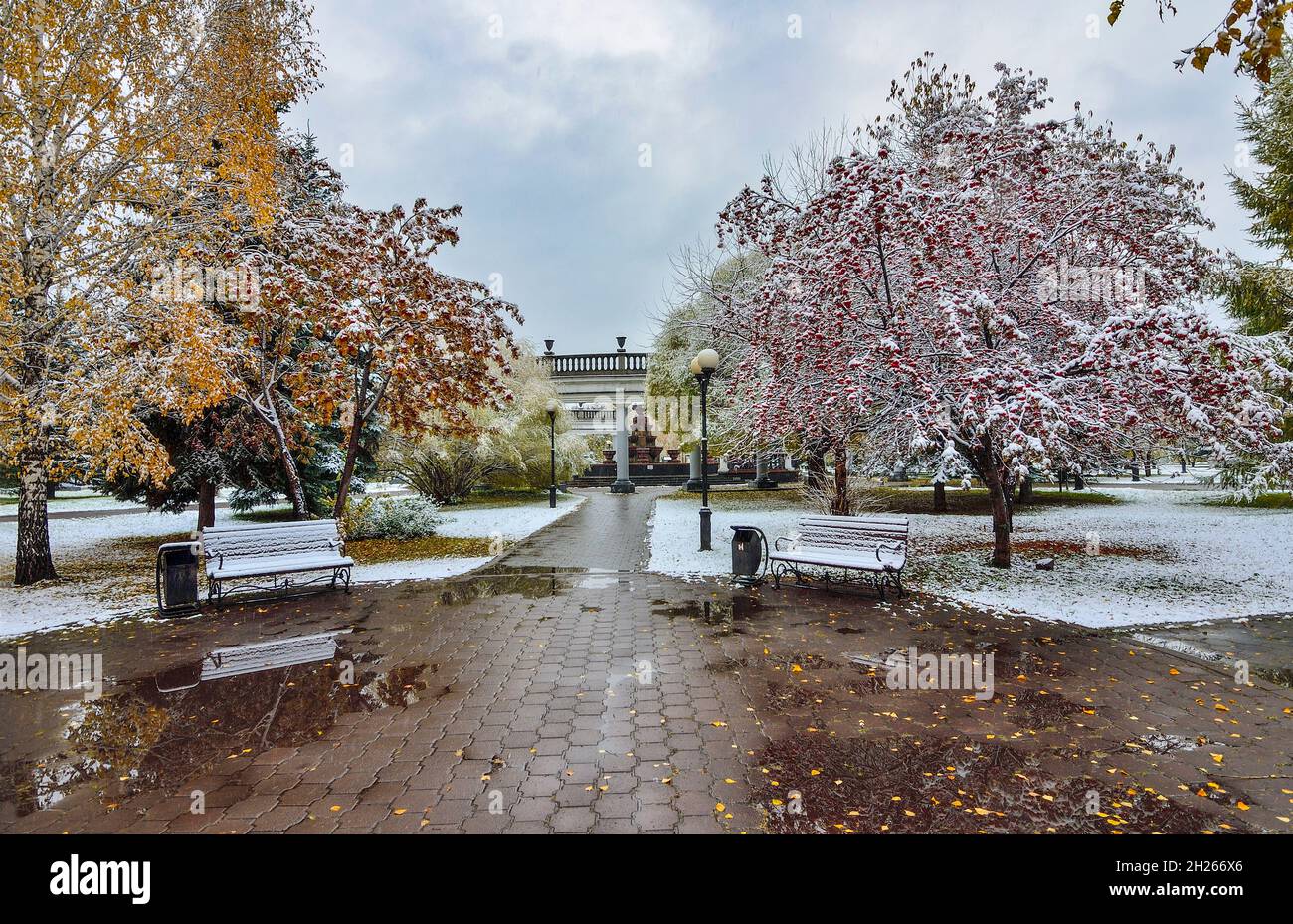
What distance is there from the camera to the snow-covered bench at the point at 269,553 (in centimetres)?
738

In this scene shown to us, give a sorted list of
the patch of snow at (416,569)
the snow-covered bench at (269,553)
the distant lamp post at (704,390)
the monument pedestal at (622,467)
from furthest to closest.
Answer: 1. the monument pedestal at (622,467)
2. the distant lamp post at (704,390)
3. the patch of snow at (416,569)
4. the snow-covered bench at (269,553)

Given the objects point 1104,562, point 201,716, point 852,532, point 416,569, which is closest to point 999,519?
point 1104,562

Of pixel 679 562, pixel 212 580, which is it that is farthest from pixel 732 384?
pixel 212 580

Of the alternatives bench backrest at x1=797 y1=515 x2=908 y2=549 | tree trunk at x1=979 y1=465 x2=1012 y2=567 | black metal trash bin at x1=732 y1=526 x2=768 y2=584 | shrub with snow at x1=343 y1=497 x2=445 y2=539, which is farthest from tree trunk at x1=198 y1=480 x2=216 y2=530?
tree trunk at x1=979 y1=465 x2=1012 y2=567

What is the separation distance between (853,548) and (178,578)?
824 centimetres

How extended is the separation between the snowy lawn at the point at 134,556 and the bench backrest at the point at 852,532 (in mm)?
5423

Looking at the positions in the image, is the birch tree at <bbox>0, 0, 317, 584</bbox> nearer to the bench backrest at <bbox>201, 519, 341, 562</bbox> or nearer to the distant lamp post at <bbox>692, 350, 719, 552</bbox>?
the bench backrest at <bbox>201, 519, 341, 562</bbox>

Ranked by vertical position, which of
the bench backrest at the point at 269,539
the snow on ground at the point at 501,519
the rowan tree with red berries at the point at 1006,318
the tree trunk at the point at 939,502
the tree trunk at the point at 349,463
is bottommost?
the snow on ground at the point at 501,519

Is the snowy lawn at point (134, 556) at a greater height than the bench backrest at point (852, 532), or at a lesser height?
lesser

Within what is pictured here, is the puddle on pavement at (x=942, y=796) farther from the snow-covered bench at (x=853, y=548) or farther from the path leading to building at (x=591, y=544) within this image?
the path leading to building at (x=591, y=544)

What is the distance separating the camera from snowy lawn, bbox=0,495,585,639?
7.38 metres

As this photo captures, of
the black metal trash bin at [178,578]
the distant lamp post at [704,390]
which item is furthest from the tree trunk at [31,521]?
the distant lamp post at [704,390]

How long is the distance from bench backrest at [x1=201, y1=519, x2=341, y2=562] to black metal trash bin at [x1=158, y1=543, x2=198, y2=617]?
1.31 feet

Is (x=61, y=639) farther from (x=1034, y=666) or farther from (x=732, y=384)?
(x=732, y=384)
